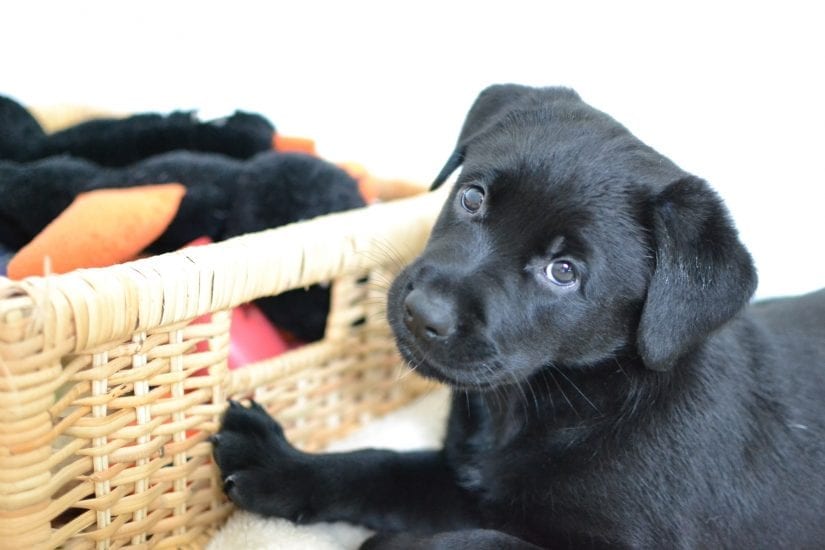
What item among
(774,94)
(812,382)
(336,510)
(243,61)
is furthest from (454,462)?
(243,61)

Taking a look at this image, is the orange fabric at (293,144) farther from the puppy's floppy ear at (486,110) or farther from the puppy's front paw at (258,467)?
the puppy's front paw at (258,467)

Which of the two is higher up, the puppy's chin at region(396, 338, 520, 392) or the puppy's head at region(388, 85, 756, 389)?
the puppy's head at region(388, 85, 756, 389)

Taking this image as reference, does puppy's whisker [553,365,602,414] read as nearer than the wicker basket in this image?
No

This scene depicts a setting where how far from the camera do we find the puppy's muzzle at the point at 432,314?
1.22 metres

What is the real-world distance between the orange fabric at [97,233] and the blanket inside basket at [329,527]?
54cm

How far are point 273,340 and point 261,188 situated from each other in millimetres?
335

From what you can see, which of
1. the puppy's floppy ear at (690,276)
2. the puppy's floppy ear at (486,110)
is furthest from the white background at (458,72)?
the puppy's floppy ear at (690,276)

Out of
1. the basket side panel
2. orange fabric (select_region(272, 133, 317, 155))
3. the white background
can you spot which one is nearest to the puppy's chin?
the basket side panel

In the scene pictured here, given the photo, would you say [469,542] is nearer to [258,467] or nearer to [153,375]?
[258,467]

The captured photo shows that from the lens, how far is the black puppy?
126 centimetres

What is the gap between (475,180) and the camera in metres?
1.40

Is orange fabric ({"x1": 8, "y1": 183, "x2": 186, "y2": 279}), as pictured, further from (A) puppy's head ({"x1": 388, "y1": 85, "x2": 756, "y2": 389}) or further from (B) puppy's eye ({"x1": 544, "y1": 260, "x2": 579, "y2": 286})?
(B) puppy's eye ({"x1": 544, "y1": 260, "x2": 579, "y2": 286})

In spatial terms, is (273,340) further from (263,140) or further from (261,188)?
(263,140)

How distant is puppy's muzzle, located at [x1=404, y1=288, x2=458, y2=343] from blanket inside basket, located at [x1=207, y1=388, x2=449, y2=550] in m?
0.48
